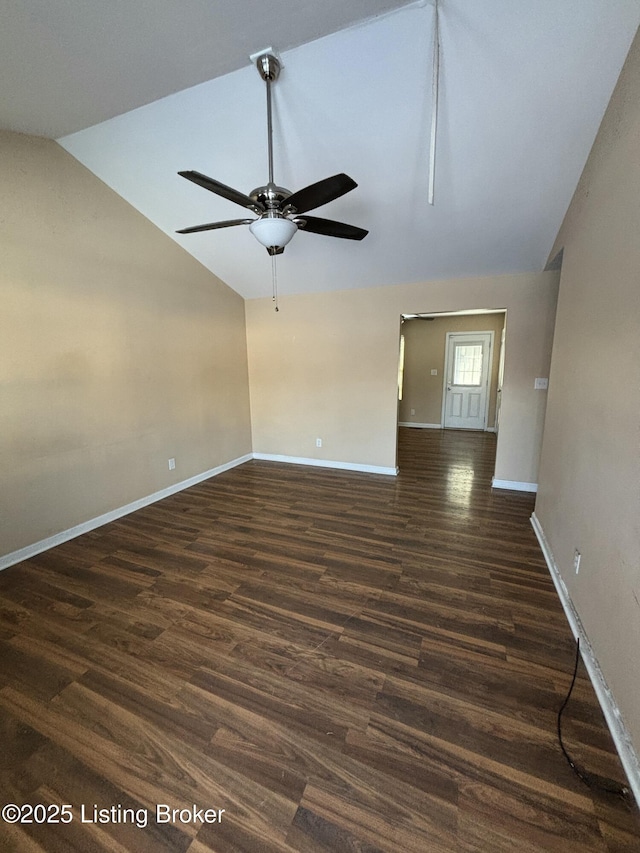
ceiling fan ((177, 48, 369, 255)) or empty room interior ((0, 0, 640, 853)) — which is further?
ceiling fan ((177, 48, 369, 255))

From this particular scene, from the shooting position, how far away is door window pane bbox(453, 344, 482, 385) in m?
7.07

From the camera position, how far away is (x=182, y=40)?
1.67m

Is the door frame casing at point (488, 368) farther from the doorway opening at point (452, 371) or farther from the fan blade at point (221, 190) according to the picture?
the fan blade at point (221, 190)

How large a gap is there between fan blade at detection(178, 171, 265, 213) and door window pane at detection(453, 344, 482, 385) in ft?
20.6

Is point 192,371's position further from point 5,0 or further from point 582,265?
point 582,265

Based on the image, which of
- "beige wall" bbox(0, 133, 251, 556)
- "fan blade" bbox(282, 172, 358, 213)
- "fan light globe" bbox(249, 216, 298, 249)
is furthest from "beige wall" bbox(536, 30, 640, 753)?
"beige wall" bbox(0, 133, 251, 556)

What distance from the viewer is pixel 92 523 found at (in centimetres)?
312

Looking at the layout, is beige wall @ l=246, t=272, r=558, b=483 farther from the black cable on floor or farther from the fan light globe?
the black cable on floor

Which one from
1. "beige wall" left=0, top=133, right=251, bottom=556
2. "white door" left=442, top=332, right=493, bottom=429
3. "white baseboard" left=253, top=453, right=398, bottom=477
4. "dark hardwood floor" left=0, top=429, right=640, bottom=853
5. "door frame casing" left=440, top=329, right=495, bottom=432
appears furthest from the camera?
"white door" left=442, top=332, right=493, bottom=429

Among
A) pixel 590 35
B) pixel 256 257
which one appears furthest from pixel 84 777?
pixel 256 257

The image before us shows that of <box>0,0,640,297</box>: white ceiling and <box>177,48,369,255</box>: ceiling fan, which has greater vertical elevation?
<box>0,0,640,297</box>: white ceiling

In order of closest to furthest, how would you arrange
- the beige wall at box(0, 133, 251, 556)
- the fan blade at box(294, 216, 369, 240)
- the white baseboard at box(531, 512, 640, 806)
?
the white baseboard at box(531, 512, 640, 806)
the fan blade at box(294, 216, 369, 240)
the beige wall at box(0, 133, 251, 556)

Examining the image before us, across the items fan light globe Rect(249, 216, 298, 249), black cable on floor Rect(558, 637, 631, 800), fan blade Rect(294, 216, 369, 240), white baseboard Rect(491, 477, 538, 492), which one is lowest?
black cable on floor Rect(558, 637, 631, 800)

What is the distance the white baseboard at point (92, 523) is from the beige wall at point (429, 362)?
4.74 metres
